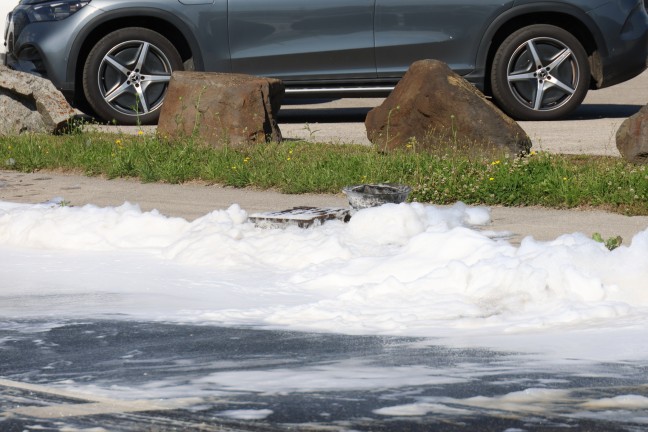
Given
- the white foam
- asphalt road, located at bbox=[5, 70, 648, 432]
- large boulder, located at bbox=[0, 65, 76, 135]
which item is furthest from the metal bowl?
large boulder, located at bbox=[0, 65, 76, 135]

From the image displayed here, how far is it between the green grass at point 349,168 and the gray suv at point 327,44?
129 centimetres

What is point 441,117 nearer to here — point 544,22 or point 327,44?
point 327,44

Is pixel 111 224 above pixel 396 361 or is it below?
above

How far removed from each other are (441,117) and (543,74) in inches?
102

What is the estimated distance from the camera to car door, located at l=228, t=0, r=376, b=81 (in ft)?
39.3

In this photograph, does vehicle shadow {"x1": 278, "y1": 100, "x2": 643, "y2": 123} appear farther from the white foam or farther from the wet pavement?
the wet pavement

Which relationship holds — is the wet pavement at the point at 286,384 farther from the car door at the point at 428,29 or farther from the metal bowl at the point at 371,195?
the car door at the point at 428,29

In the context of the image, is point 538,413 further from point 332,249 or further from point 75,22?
point 75,22

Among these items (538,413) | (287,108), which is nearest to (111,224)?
(538,413)

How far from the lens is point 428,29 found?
39.6 ft

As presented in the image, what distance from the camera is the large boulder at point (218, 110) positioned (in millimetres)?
10312

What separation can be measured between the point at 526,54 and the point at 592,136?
3.64 ft

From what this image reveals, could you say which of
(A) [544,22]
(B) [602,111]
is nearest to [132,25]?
(A) [544,22]

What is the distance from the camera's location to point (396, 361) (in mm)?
4664
